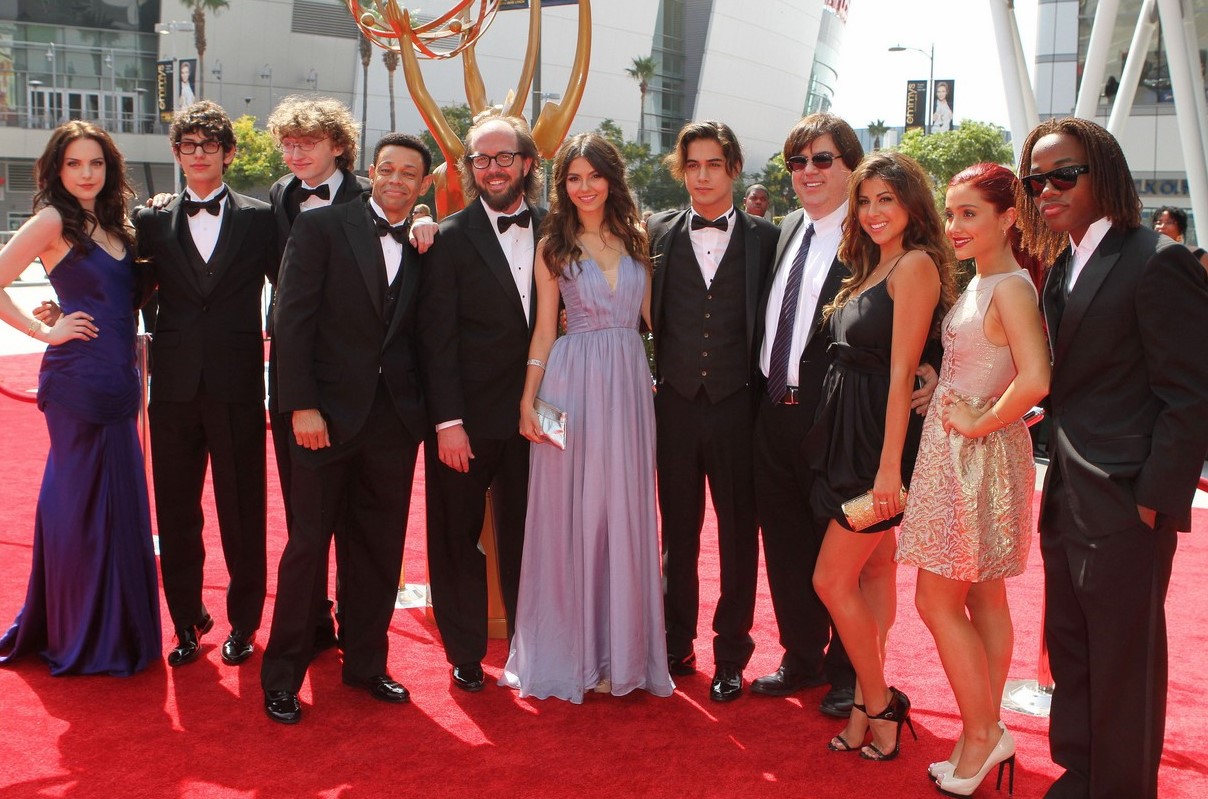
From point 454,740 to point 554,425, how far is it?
1.07 metres

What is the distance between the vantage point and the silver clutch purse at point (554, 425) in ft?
12.8

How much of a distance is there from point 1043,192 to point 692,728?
78.8 inches

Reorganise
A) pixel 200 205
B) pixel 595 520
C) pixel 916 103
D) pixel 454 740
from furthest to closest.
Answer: pixel 916 103 → pixel 200 205 → pixel 595 520 → pixel 454 740

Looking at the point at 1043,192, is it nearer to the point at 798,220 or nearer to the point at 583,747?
the point at 798,220

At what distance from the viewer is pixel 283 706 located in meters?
3.77

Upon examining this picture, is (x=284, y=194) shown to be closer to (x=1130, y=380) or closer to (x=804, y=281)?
(x=804, y=281)

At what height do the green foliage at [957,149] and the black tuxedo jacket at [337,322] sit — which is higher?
the green foliage at [957,149]

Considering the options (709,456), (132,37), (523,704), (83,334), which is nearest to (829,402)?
(709,456)

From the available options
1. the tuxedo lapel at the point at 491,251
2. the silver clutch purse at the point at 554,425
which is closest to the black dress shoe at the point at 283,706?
the silver clutch purse at the point at 554,425

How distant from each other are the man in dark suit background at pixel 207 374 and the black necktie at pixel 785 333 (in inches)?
75.1

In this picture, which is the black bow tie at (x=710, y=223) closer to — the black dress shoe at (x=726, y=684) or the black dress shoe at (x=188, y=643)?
the black dress shoe at (x=726, y=684)

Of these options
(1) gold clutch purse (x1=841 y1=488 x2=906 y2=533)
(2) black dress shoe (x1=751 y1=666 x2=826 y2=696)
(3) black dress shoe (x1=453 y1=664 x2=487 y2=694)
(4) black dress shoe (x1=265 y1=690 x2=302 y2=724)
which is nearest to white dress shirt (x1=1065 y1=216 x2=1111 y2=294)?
(1) gold clutch purse (x1=841 y1=488 x2=906 y2=533)

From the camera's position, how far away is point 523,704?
13.1 ft

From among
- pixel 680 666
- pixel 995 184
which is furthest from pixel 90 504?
pixel 995 184
